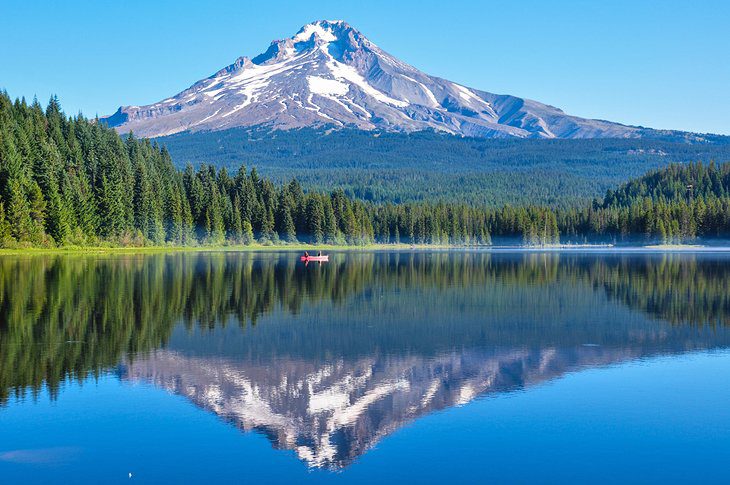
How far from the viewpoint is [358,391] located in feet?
74.2

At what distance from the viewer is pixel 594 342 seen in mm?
32062

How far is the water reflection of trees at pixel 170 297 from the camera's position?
27625mm

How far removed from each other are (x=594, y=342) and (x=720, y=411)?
36.2 feet

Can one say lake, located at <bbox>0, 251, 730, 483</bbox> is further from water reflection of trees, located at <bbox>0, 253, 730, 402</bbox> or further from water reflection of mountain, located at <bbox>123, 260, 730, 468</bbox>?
water reflection of trees, located at <bbox>0, 253, 730, 402</bbox>

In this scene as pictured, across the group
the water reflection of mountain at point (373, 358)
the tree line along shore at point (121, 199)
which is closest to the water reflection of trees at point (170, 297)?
the water reflection of mountain at point (373, 358)

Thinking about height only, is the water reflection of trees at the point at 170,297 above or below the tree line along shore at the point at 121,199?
below

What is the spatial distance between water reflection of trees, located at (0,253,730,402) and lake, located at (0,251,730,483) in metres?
0.23

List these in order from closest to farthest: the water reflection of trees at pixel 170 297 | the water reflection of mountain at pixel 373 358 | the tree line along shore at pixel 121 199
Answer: the water reflection of mountain at pixel 373 358 → the water reflection of trees at pixel 170 297 → the tree line along shore at pixel 121 199

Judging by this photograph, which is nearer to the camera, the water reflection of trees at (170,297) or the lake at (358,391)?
the lake at (358,391)

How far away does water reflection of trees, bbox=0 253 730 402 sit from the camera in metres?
27.6

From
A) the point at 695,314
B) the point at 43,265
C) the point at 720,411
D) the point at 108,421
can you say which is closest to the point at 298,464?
the point at 108,421

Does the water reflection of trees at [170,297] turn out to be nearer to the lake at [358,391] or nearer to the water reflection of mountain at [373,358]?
the lake at [358,391]

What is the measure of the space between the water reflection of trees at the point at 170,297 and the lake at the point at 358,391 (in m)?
0.23

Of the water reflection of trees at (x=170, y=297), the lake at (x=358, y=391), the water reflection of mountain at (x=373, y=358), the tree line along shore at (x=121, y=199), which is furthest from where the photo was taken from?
the tree line along shore at (x=121, y=199)
